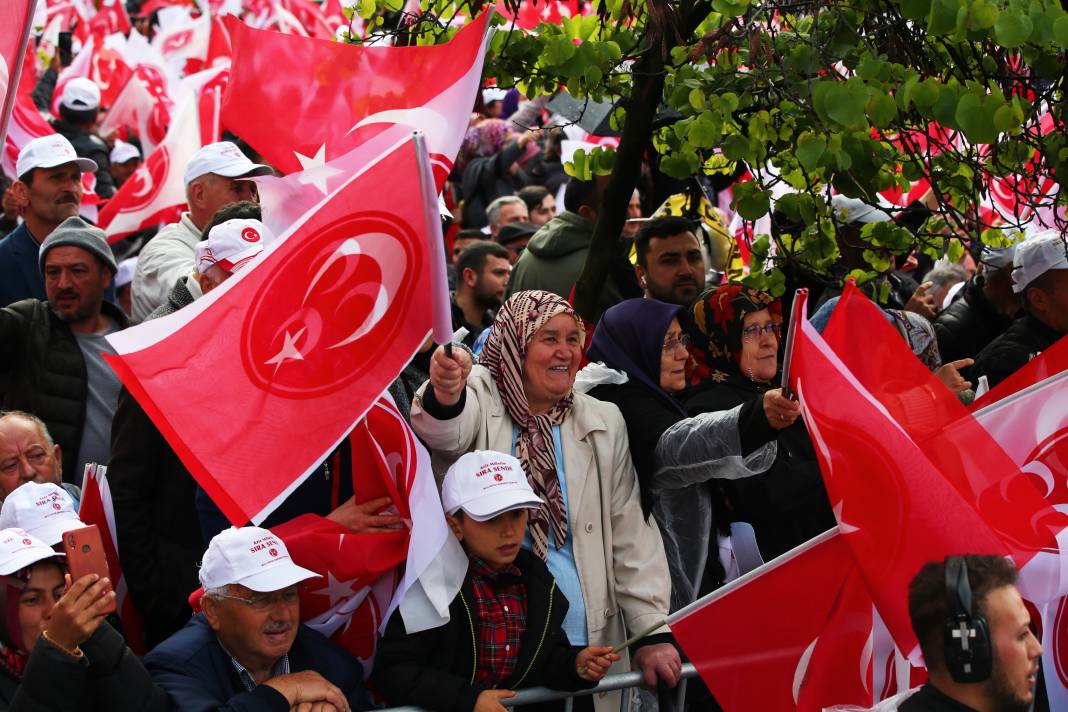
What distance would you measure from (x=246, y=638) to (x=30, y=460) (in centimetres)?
120

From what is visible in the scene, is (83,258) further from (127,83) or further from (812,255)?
(127,83)

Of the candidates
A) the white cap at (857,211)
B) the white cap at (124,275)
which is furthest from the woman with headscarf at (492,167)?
the white cap at (857,211)

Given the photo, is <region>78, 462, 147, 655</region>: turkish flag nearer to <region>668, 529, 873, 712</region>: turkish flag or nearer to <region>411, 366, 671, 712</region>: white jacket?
<region>411, 366, 671, 712</region>: white jacket

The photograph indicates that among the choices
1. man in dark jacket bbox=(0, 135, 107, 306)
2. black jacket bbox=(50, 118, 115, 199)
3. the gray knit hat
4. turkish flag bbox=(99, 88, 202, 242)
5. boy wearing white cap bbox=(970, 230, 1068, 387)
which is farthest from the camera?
black jacket bbox=(50, 118, 115, 199)

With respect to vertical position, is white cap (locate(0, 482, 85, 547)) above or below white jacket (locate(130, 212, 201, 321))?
above

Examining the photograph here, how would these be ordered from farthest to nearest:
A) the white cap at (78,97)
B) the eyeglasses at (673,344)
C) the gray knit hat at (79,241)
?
the white cap at (78,97) → the gray knit hat at (79,241) → the eyeglasses at (673,344)

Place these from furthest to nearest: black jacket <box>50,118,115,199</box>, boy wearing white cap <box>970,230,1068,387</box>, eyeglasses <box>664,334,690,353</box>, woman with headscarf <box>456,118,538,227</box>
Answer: woman with headscarf <box>456,118,538,227</box> → black jacket <box>50,118,115,199</box> → boy wearing white cap <box>970,230,1068,387</box> → eyeglasses <box>664,334,690,353</box>

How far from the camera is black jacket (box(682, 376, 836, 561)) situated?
→ 5.46m

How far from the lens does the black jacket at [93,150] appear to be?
11039mm

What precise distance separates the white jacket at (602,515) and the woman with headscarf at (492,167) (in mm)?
7413

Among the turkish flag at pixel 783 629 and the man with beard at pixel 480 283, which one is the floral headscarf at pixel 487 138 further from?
the turkish flag at pixel 783 629

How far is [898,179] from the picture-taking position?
5.82 meters

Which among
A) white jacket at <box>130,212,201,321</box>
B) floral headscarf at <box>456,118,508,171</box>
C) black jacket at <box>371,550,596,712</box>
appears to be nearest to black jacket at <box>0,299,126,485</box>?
white jacket at <box>130,212,201,321</box>

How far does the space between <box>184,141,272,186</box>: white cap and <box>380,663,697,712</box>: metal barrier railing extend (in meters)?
2.97
